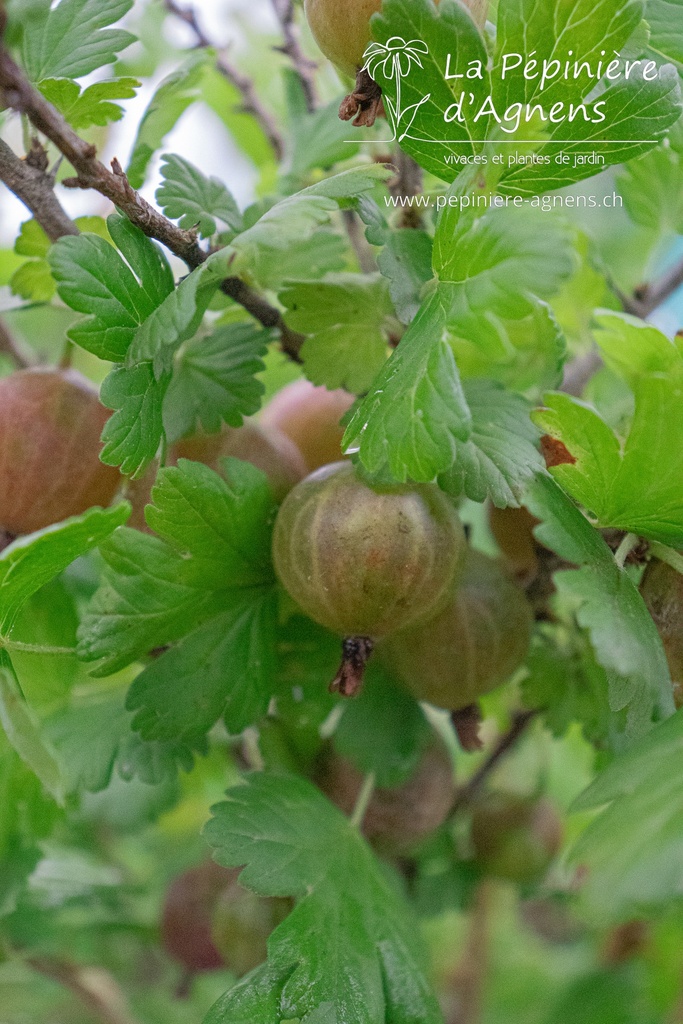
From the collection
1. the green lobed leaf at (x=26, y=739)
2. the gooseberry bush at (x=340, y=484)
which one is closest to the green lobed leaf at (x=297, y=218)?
the gooseberry bush at (x=340, y=484)

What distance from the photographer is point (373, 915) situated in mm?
495

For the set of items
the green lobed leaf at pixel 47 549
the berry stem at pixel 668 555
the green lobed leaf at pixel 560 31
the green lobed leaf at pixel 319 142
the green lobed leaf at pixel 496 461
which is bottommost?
the berry stem at pixel 668 555

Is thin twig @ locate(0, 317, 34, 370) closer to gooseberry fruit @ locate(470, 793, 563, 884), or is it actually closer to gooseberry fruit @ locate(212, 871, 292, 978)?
gooseberry fruit @ locate(212, 871, 292, 978)

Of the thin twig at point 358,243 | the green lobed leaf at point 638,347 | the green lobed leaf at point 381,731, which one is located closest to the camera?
the green lobed leaf at point 638,347

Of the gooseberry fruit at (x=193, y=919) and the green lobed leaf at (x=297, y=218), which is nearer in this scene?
the green lobed leaf at (x=297, y=218)

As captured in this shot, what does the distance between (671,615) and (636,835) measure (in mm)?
163

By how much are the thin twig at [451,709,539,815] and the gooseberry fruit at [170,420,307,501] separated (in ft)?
1.08

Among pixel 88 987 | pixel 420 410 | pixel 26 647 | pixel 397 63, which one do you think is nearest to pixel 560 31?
pixel 397 63

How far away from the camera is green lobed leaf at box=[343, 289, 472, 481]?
386 millimetres

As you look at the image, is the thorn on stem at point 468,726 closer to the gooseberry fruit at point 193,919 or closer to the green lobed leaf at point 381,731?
the green lobed leaf at point 381,731

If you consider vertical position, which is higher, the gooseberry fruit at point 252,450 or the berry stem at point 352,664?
the gooseberry fruit at point 252,450

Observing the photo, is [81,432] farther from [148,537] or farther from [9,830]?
[9,830]

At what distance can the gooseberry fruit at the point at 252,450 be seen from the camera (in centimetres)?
55

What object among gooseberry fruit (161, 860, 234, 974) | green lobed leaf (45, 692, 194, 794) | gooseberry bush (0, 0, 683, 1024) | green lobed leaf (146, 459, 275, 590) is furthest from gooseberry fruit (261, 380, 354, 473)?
gooseberry fruit (161, 860, 234, 974)
